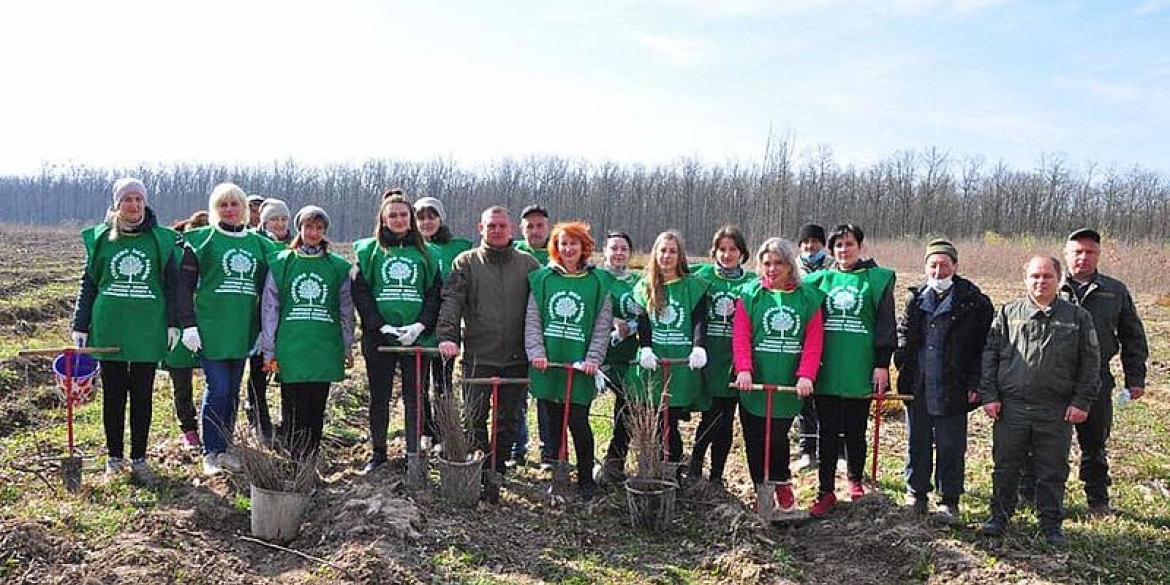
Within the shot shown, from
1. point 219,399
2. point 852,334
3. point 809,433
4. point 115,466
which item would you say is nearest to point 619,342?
point 852,334

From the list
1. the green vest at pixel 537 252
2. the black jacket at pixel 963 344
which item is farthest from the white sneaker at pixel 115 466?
the black jacket at pixel 963 344

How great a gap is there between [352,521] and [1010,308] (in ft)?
13.5

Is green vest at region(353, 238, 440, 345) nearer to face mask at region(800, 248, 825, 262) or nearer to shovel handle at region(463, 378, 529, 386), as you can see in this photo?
shovel handle at region(463, 378, 529, 386)

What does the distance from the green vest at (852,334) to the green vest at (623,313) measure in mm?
1303

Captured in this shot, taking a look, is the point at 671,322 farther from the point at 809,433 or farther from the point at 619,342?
the point at 809,433

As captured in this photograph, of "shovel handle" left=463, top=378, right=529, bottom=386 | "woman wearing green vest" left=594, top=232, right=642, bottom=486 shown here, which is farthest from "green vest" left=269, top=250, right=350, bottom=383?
"woman wearing green vest" left=594, top=232, right=642, bottom=486

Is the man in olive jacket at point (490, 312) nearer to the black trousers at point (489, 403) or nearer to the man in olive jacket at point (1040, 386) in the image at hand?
the black trousers at point (489, 403)

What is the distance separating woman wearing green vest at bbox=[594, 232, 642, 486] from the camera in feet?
18.7

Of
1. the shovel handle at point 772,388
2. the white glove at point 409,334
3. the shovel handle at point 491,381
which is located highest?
the white glove at point 409,334

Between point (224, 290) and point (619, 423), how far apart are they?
286 cm

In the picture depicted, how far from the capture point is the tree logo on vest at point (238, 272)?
555 cm

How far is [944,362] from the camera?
515 cm

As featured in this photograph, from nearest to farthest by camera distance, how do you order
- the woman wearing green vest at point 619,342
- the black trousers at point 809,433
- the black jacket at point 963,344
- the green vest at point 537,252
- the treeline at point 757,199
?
the black jacket at point 963,344 → the woman wearing green vest at point 619,342 → the green vest at point 537,252 → the black trousers at point 809,433 → the treeline at point 757,199

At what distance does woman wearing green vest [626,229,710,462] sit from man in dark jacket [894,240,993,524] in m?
1.41
